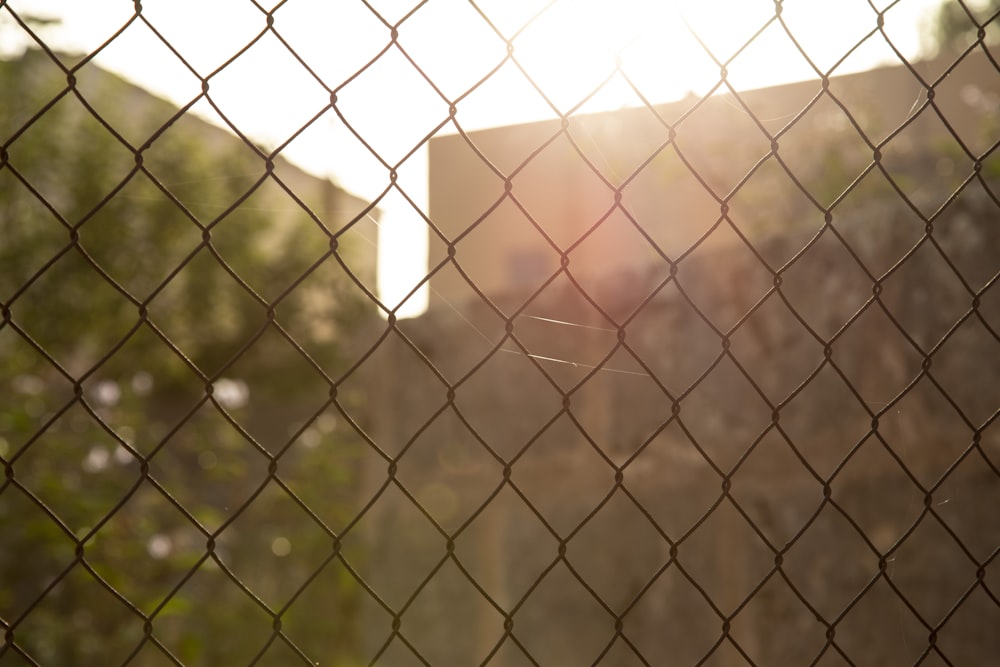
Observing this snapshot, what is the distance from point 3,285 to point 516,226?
138 inches

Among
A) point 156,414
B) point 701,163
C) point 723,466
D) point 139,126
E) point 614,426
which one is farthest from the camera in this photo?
point 156,414

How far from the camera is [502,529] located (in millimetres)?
2656

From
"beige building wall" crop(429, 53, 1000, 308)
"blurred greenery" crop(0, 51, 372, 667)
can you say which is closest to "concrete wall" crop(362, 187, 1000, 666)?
"beige building wall" crop(429, 53, 1000, 308)

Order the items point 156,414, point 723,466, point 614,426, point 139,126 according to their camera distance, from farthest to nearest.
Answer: point 156,414 → point 139,126 → point 614,426 → point 723,466

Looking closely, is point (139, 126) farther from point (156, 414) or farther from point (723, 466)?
point (723, 466)

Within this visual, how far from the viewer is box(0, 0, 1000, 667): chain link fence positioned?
1110mm

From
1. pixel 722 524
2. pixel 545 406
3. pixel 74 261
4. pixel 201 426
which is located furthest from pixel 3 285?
pixel 722 524

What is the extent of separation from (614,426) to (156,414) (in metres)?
8.13

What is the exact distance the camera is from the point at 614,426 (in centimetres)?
243

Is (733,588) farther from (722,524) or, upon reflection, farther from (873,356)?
(873,356)

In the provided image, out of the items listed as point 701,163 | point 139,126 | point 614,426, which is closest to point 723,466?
point 614,426

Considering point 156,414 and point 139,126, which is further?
point 156,414

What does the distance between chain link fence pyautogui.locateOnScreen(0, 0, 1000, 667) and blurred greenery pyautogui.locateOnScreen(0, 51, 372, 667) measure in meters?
0.02

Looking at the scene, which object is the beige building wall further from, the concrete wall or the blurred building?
the blurred building
